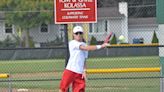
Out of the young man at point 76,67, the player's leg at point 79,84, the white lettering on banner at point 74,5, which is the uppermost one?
the white lettering on banner at point 74,5

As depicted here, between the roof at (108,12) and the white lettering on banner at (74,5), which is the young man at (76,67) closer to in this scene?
the white lettering on banner at (74,5)

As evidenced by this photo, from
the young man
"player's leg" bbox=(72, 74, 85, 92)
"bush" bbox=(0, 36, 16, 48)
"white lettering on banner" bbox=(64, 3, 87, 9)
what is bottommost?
→ "bush" bbox=(0, 36, 16, 48)

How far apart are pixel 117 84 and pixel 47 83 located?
2614mm

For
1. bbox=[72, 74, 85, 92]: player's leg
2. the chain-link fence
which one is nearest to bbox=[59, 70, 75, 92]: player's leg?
bbox=[72, 74, 85, 92]: player's leg

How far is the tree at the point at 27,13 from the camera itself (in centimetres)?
4359

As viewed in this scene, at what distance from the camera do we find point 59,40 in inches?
1423

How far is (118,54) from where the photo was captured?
32750mm

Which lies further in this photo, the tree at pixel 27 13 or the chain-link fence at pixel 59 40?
the tree at pixel 27 13

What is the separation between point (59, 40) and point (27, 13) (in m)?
9.49

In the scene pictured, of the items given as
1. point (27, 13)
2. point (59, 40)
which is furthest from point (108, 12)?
point (59, 40)

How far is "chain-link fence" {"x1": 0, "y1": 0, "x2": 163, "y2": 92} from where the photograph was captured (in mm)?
24859

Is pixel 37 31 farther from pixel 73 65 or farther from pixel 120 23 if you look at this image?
pixel 73 65

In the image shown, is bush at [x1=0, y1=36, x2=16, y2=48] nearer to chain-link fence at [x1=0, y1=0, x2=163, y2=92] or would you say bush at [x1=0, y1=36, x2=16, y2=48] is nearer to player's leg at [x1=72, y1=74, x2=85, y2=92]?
chain-link fence at [x1=0, y1=0, x2=163, y2=92]

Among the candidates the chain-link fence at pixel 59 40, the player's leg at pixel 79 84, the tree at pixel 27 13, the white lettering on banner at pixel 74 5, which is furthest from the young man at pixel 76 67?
the tree at pixel 27 13
